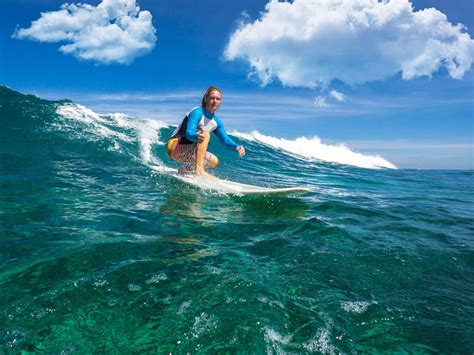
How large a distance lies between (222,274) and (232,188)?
182 inches

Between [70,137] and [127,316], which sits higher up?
[70,137]

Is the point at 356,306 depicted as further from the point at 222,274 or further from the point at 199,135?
the point at 199,135

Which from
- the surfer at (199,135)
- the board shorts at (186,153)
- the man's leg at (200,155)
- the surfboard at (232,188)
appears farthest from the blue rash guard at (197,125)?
the surfboard at (232,188)

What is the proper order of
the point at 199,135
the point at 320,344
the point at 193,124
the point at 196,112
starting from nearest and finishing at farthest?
the point at 320,344 < the point at 199,135 < the point at 193,124 < the point at 196,112

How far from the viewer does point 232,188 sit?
26.3 ft

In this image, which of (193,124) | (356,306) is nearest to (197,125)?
(193,124)

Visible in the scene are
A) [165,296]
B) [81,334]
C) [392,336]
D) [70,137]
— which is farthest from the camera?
[70,137]

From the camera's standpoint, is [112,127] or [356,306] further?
[112,127]

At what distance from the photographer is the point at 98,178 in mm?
8820

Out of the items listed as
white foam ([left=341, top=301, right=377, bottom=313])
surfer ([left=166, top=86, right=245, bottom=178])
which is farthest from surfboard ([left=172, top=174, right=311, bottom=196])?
white foam ([left=341, top=301, right=377, bottom=313])

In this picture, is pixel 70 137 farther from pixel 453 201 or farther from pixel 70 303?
pixel 453 201

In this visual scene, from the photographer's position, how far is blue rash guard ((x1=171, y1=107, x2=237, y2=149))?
8.37 meters

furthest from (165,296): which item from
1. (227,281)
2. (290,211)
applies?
(290,211)

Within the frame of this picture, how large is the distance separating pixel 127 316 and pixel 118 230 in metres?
2.27
